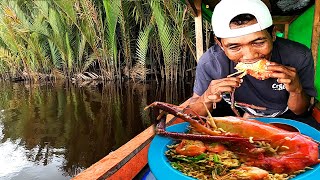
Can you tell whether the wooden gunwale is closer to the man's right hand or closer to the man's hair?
the man's right hand

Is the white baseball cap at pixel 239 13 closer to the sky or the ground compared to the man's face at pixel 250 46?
closer to the sky

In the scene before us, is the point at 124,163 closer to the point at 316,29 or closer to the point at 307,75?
the point at 307,75

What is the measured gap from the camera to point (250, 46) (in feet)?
5.48

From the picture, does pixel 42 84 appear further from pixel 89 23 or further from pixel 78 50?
pixel 89 23

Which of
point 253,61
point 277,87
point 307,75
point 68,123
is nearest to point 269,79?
point 277,87

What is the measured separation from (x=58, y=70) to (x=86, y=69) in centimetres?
121

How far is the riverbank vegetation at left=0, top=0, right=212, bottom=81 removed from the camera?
920 centimetres

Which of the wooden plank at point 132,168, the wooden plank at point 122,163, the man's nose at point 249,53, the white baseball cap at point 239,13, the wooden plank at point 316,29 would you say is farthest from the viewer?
the wooden plank at point 316,29

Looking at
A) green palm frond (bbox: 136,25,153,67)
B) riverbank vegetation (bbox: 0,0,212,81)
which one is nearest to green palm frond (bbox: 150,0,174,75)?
riverbank vegetation (bbox: 0,0,212,81)

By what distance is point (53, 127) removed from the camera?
22.8 feet

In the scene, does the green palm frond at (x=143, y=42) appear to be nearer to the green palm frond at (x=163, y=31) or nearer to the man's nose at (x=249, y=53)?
the green palm frond at (x=163, y=31)

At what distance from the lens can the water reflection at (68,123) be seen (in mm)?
5104

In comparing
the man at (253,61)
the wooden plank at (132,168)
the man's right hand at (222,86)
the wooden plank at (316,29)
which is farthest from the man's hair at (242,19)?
the wooden plank at (316,29)

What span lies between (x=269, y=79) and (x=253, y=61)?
426 mm
